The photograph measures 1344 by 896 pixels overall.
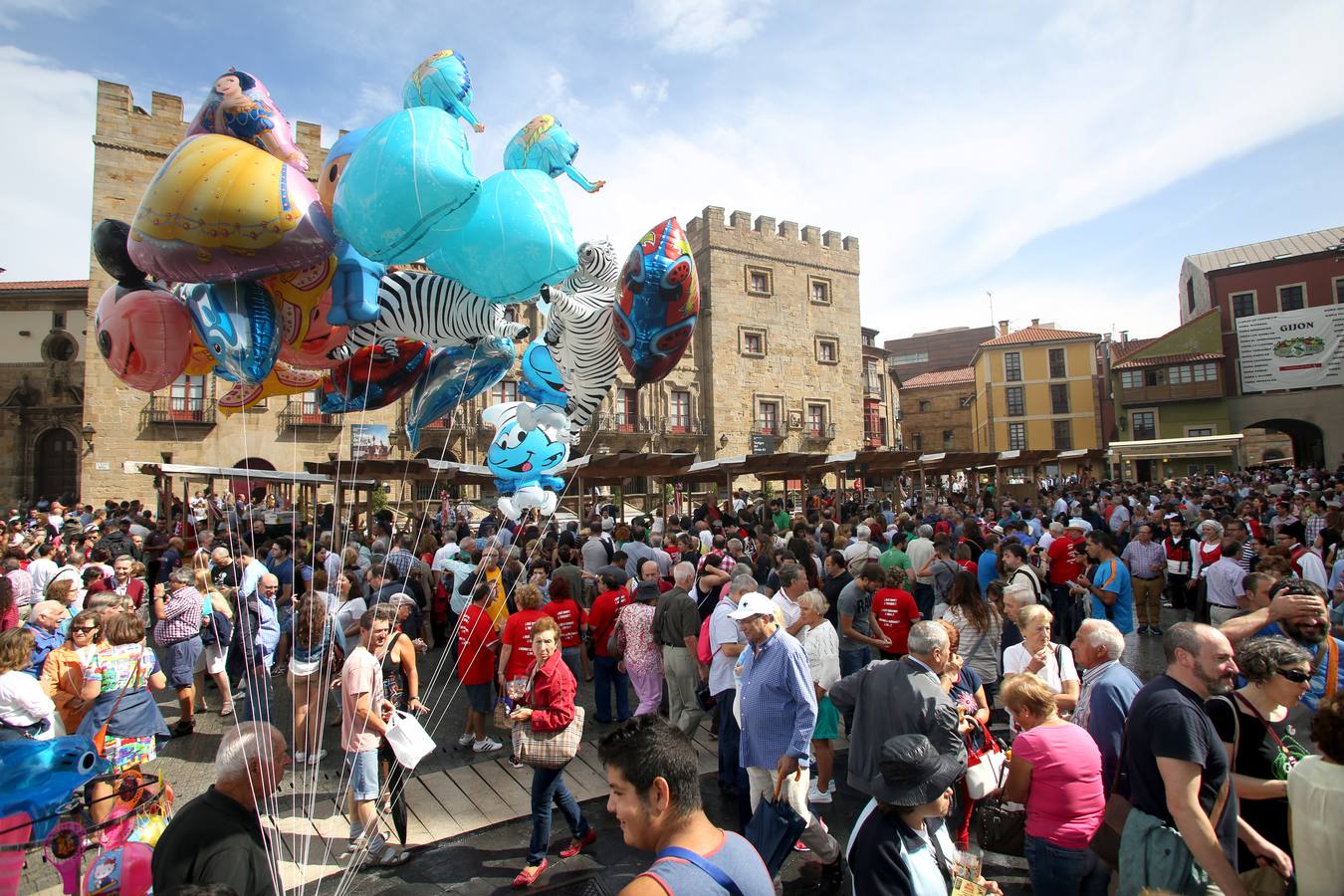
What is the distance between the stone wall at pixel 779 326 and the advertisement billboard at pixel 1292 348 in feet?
52.5

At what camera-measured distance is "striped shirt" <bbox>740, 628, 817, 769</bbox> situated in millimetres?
3170

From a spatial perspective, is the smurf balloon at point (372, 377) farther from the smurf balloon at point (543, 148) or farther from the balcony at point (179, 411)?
the balcony at point (179, 411)

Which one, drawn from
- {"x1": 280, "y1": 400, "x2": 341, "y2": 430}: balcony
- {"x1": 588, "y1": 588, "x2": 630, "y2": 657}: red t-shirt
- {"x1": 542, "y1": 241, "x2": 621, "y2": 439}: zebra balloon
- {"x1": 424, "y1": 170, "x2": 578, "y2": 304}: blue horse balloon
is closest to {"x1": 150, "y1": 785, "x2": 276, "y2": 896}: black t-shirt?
{"x1": 424, "y1": 170, "x2": 578, "y2": 304}: blue horse balloon

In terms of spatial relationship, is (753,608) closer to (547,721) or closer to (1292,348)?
(547,721)

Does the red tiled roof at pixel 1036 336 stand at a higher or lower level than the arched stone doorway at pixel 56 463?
higher

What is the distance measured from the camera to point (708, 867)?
1562 millimetres

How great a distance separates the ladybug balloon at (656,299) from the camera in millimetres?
3342

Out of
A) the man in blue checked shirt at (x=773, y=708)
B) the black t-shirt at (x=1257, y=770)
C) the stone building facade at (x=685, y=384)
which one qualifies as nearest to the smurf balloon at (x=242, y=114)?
Result: the man in blue checked shirt at (x=773, y=708)

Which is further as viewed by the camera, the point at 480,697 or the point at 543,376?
the point at 480,697

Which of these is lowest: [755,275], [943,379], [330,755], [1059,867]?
[330,755]

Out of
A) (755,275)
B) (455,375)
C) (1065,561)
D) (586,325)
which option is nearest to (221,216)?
(455,375)

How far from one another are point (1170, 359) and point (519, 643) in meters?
36.5

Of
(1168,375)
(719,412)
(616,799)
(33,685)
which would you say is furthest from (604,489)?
(616,799)

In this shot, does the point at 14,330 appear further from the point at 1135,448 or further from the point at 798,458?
the point at 1135,448
